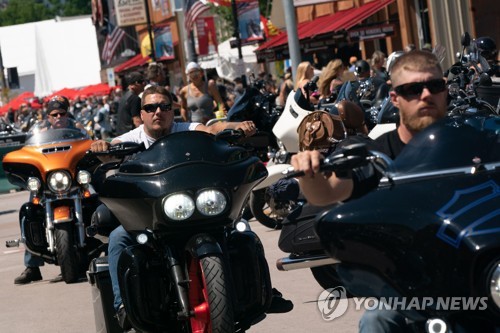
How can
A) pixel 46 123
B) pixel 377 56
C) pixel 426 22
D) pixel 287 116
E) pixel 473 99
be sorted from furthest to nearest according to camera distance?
pixel 426 22, pixel 377 56, pixel 287 116, pixel 46 123, pixel 473 99

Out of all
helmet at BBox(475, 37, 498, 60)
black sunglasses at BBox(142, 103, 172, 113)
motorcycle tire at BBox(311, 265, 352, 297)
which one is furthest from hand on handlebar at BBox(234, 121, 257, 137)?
helmet at BBox(475, 37, 498, 60)

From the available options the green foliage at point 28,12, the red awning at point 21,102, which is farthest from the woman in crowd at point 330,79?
the green foliage at point 28,12

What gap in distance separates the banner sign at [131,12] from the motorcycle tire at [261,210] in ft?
114

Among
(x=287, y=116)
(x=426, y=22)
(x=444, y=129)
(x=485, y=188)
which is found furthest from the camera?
(x=426, y=22)

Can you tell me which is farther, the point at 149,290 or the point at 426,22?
the point at 426,22

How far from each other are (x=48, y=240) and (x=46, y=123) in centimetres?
125

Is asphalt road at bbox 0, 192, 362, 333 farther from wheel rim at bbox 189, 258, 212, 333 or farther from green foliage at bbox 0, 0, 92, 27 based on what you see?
green foliage at bbox 0, 0, 92, 27

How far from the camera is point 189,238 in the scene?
588 cm

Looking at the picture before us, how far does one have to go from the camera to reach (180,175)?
5.82 m

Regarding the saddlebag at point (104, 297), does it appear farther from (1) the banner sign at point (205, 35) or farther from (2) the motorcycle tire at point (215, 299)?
(1) the banner sign at point (205, 35)

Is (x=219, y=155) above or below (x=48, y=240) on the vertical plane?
above

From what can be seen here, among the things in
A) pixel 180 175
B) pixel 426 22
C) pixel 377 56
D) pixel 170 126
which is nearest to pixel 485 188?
pixel 180 175

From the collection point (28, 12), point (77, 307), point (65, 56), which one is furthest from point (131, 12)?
point (28, 12)

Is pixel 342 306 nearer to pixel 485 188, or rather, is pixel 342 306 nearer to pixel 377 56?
pixel 485 188
